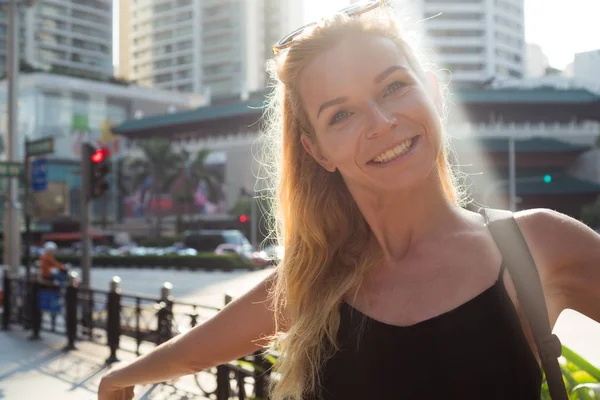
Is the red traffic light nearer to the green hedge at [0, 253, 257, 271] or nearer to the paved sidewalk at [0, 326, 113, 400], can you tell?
the paved sidewalk at [0, 326, 113, 400]

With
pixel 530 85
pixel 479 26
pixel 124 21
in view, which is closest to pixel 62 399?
pixel 530 85

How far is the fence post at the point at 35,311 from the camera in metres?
12.1

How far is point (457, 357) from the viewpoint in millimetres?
1418

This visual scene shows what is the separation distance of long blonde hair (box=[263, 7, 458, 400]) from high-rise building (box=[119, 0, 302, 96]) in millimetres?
100111

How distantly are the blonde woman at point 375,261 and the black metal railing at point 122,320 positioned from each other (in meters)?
2.99

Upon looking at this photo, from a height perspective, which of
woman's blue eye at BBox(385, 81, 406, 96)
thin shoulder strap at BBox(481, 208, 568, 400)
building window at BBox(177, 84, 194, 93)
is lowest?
Result: thin shoulder strap at BBox(481, 208, 568, 400)

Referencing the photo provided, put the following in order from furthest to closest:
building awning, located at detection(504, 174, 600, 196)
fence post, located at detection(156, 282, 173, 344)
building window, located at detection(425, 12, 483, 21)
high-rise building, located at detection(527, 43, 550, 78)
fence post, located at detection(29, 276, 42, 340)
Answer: high-rise building, located at detection(527, 43, 550, 78) → building window, located at detection(425, 12, 483, 21) → building awning, located at detection(504, 174, 600, 196) → fence post, located at detection(29, 276, 42, 340) → fence post, located at detection(156, 282, 173, 344)

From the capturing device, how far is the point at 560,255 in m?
1.41

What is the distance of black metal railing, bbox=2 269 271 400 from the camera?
17.9ft

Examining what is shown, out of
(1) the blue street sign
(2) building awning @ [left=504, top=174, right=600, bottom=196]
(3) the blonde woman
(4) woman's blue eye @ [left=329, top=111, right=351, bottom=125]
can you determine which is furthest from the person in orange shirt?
(2) building awning @ [left=504, top=174, right=600, bottom=196]

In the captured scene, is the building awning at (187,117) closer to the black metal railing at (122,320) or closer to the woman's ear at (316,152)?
the black metal railing at (122,320)

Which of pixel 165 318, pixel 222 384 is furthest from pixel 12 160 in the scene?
pixel 222 384

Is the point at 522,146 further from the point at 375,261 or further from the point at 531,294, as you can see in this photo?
the point at 531,294

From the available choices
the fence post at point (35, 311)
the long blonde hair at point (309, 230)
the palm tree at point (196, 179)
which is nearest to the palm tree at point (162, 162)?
the palm tree at point (196, 179)
